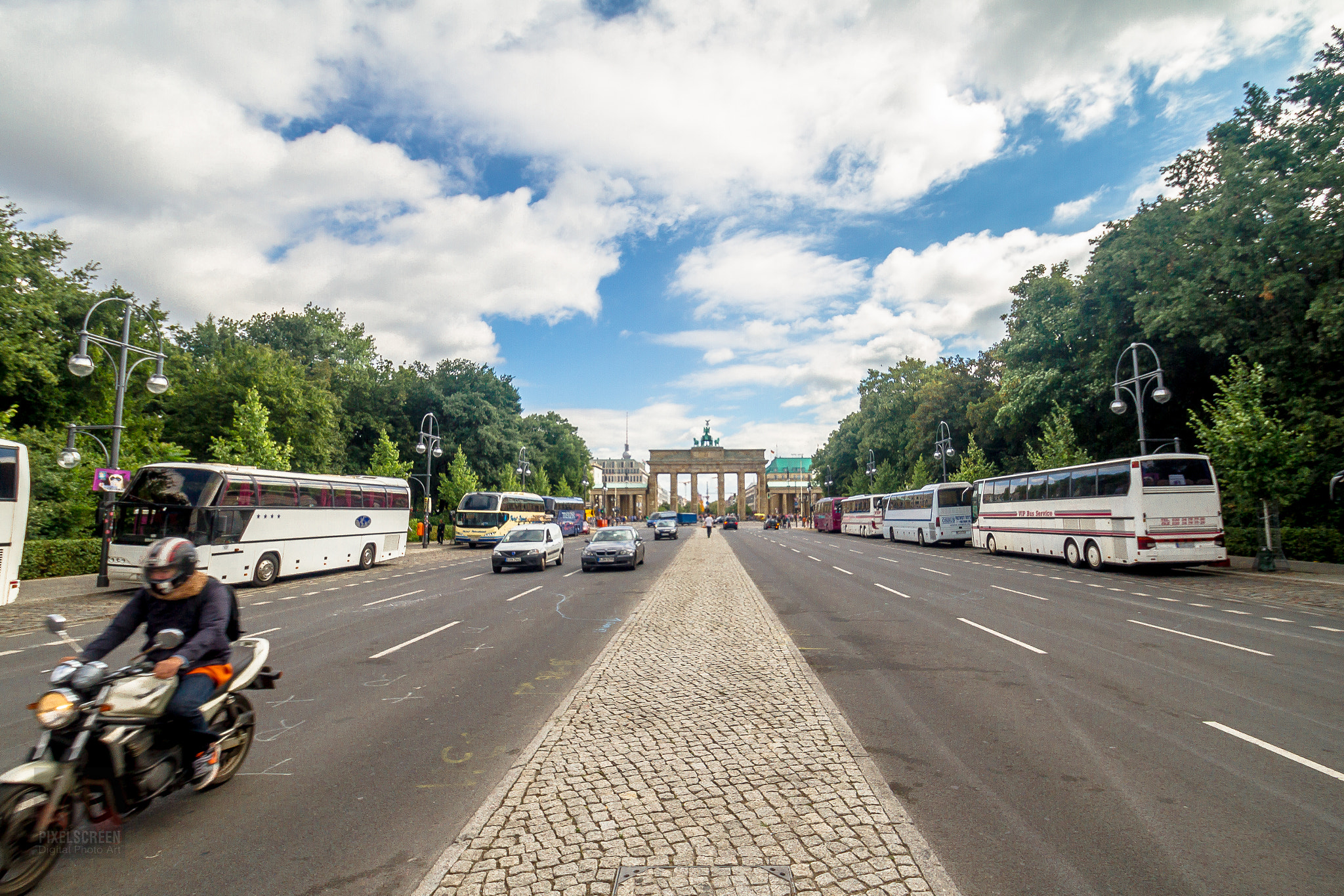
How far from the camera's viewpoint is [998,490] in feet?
94.2

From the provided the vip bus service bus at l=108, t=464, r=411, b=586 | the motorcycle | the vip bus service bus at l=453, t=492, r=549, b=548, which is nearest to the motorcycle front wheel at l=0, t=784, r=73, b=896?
the motorcycle

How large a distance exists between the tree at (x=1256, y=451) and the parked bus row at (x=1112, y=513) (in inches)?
60.7

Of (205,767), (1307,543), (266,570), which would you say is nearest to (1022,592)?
(1307,543)

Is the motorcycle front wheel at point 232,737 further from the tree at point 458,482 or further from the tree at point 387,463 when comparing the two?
the tree at point 458,482

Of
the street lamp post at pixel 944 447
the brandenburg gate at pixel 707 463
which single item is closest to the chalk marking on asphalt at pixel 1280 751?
the street lamp post at pixel 944 447

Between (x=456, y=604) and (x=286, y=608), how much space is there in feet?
11.6

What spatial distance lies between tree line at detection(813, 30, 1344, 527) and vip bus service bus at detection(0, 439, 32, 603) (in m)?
29.9

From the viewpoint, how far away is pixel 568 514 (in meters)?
60.5

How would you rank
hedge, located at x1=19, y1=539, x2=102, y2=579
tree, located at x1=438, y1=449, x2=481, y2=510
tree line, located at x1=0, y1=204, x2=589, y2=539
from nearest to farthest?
1. hedge, located at x1=19, y1=539, x2=102, y2=579
2. tree line, located at x1=0, y1=204, x2=589, y2=539
3. tree, located at x1=438, y1=449, x2=481, y2=510

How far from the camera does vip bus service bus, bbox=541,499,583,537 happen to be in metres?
54.4

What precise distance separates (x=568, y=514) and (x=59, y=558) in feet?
133

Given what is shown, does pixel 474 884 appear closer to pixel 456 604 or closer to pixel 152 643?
pixel 152 643

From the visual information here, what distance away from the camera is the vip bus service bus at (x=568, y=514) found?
178ft

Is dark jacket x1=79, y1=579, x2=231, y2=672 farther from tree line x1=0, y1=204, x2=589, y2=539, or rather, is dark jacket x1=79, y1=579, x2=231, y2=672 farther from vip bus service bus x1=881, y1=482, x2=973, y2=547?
vip bus service bus x1=881, y1=482, x2=973, y2=547
